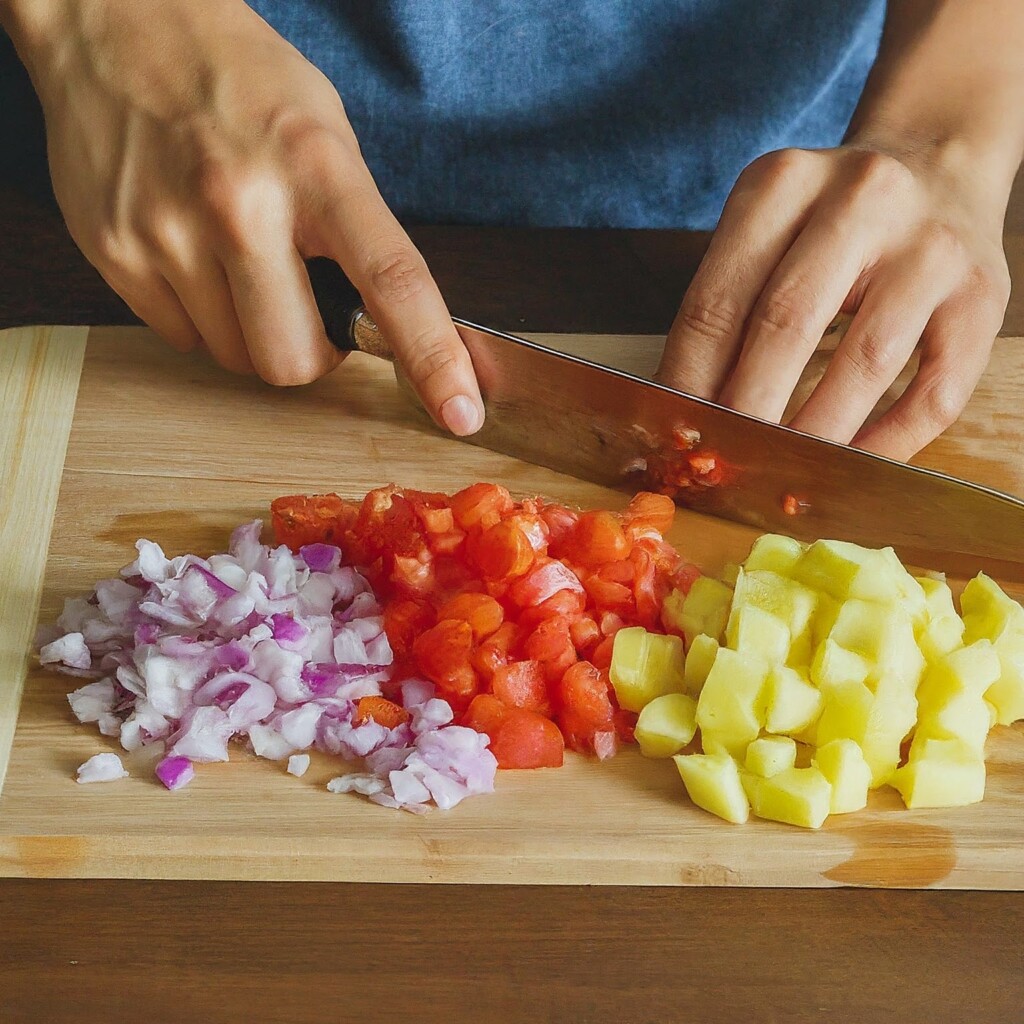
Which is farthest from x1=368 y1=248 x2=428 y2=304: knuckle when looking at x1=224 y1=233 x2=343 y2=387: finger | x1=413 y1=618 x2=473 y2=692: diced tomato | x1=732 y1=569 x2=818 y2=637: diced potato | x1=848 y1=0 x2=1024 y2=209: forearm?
x1=848 y1=0 x2=1024 y2=209: forearm

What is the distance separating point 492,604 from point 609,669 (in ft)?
0.50

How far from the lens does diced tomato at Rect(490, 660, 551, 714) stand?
4.49ft


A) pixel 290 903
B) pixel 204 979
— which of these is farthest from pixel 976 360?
pixel 204 979

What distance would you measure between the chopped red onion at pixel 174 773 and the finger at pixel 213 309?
2.18ft

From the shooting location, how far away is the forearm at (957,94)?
1.83m

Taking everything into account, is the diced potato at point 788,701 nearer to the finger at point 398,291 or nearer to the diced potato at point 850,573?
the diced potato at point 850,573

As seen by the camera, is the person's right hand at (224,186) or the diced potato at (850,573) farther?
the person's right hand at (224,186)

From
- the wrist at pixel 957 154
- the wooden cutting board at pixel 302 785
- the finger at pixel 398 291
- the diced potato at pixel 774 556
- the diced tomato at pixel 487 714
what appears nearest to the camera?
the wooden cutting board at pixel 302 785

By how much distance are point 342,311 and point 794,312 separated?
23.8 inches

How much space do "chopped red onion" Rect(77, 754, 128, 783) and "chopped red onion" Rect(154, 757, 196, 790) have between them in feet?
0.15

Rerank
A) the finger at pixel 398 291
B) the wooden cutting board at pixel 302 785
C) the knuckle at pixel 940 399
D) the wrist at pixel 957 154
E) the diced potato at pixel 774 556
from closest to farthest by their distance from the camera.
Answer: the wooden cutting board at pixel 302 785 → the diced potato at pixel 774 556 → the finger at pixel 398 291 → the knuckle at pixel 940 399 → the wrist at pixel 957 154

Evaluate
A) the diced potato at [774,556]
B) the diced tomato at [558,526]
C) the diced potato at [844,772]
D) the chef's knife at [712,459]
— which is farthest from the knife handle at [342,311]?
the diced potato at [844,772]

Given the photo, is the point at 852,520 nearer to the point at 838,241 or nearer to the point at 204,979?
the point at 838,241

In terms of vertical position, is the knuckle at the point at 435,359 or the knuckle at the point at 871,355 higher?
the knuckle at the point at 871,355
